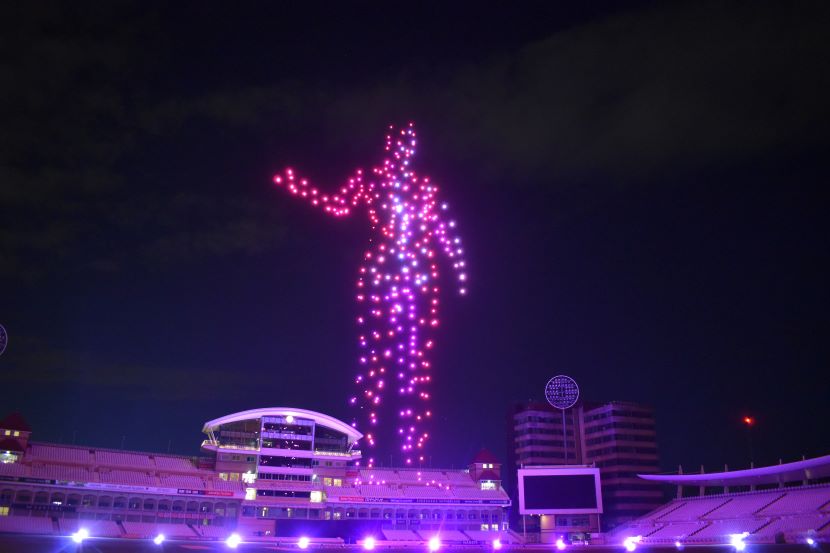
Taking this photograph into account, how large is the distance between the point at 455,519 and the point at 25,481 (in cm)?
4543

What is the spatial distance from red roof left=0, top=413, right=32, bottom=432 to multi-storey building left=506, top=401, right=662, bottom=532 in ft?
227

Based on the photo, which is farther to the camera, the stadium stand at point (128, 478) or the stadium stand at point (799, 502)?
the stadium stand at point (128, 478)

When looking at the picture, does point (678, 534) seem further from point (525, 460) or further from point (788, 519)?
point (525, 460)

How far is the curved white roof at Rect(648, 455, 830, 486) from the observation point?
60.3 metres

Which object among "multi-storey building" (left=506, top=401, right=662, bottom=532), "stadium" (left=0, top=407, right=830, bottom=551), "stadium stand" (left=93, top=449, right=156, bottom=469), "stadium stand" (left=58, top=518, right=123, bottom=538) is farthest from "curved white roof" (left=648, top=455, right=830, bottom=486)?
"stadium stand" (left=58, top=518, right=123, bottom=538)

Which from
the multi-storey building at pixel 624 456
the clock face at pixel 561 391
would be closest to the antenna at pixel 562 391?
the clock face at pixel 561 391

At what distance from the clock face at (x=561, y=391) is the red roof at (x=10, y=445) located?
62.7 metres

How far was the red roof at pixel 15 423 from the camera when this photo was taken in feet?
224

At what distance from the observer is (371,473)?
275 feet

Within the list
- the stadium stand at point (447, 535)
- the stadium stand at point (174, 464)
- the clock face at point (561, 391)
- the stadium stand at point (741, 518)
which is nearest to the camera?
the stadium stand at point (741, 518)

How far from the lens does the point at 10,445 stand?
218 feet

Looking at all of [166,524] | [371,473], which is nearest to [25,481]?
[166,524]

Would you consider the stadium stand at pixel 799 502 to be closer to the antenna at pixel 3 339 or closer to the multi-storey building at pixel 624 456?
the multi-storey building at pixel 624 456

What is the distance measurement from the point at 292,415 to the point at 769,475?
51.9 m
